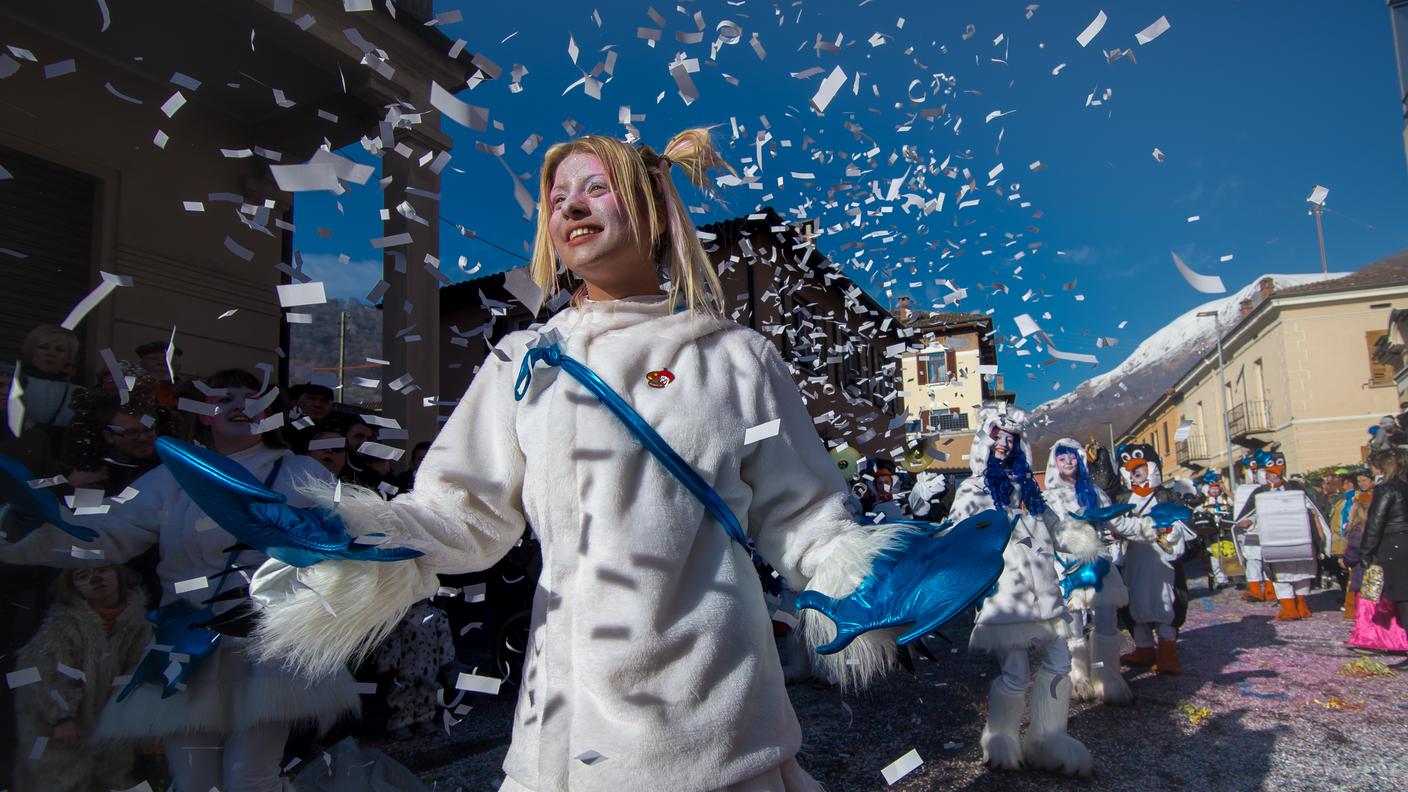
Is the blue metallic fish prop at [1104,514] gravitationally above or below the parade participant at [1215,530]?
above

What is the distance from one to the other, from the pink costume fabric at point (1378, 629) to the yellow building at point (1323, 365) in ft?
74.3

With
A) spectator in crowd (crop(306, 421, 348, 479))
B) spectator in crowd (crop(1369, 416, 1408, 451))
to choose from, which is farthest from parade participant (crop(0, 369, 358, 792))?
spectator in crowd (crop(1369, 416, 1408, 451))

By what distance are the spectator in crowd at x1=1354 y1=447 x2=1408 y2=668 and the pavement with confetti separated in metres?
0.63

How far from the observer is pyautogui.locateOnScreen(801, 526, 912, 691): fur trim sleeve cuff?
1.54m

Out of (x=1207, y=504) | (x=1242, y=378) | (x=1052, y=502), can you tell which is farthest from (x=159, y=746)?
(x=1242, y=378)

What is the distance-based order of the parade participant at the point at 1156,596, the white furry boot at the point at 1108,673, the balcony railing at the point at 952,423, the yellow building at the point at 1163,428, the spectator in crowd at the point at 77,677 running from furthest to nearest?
1. the yellow building at the point at 1163,428
2. the balcony railing at the point at 952,423
3. the parade participant at the point at 1156,596
4. the white furry boot at the point at 1108,673
5. the spectator in crowd at the point at 77,677

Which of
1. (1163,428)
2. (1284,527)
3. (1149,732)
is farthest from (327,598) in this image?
(1163,428)

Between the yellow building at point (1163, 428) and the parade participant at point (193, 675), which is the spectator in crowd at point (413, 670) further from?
the yellow building at point (1163, 428)

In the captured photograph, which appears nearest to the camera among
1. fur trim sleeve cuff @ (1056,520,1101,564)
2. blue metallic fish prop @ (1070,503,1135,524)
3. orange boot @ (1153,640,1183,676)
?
blue metallic fish prop @ (1070,503,1135,524)

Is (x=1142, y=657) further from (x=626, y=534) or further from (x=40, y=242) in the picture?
(x=40, y=242)

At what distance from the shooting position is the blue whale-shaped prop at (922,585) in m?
1.43

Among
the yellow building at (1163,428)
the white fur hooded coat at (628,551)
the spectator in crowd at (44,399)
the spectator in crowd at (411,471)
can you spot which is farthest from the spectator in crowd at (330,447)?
the yellow building at (1163,428)

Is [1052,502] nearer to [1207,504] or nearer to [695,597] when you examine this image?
[695,597]

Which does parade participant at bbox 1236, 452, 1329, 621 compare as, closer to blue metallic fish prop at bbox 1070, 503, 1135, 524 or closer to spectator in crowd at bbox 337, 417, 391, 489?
blue metallic fish prop at bbox 1070, 503, 1135, 524
